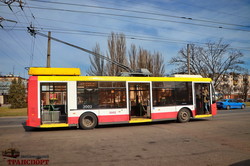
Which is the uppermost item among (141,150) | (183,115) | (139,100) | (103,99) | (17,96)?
(103,99)

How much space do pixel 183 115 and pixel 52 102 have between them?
25.3 ft

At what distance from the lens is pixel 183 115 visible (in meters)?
12.3

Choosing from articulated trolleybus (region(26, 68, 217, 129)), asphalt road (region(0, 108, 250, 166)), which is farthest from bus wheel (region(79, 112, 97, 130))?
asphalt road (region(0, 108, 250, 166))

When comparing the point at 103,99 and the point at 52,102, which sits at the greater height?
the point at 103,99

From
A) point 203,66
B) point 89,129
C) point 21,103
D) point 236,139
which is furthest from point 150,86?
point 21,103

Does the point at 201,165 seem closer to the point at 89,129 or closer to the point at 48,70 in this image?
the point at 89,129

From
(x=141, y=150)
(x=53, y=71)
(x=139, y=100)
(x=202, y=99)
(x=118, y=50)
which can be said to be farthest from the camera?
(x=118, y=50)

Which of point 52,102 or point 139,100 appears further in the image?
point 139,100

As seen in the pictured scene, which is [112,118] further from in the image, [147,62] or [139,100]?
[147,62]

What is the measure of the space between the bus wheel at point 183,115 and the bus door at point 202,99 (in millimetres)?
773

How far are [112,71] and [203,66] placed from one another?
16.3 meters

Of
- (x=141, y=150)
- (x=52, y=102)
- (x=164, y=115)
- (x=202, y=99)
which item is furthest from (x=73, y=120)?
(x=202, y=99)

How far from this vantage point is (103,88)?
34.4 feet

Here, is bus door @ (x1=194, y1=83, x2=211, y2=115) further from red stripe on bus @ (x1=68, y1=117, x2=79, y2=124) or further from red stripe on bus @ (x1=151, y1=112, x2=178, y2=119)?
red stripe on bus @ (x1=68, y1=117, x2=79, y2=124)
